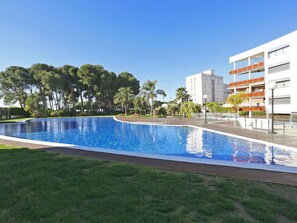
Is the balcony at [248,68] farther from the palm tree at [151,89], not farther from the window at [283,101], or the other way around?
the palm tree at [151,89]

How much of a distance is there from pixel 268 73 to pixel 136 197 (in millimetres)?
32286

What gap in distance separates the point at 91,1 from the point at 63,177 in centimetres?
1799

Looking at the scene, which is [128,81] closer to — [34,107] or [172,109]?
[172,109]

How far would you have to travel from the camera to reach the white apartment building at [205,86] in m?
83.1

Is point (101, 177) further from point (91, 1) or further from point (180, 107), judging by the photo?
point (180, 107)

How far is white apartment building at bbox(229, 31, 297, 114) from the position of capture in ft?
79.3

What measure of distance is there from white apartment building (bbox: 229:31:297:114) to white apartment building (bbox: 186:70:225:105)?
154 ft

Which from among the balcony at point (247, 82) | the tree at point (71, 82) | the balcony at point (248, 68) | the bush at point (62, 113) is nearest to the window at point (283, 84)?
the balcony at point (247, 82)

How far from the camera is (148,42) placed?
33344mm

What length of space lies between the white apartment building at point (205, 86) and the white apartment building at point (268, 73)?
154ft

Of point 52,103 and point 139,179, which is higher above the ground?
point 52,103

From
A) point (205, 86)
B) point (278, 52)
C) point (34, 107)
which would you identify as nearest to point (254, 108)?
point (278, 52)

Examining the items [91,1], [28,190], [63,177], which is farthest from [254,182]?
[91,1]

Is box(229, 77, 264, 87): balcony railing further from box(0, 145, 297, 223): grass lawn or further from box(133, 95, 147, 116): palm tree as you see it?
box(0, 145, 297, 223): grass lawn
